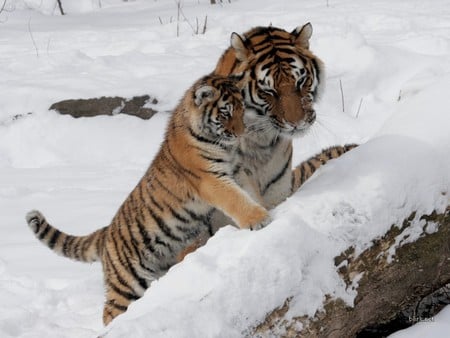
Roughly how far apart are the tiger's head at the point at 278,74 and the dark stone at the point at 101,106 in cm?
259

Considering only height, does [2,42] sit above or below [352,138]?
below

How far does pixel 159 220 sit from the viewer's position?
3215 millimetres

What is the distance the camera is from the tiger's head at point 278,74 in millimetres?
2928

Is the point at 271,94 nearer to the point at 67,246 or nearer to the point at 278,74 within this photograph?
the point at 278,74

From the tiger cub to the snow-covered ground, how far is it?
21cm

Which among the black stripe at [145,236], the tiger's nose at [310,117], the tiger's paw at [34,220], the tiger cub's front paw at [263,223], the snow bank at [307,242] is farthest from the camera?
the tiger's paw at [34,220]

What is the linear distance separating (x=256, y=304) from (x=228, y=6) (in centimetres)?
663

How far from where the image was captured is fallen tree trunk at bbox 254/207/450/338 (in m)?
2.23

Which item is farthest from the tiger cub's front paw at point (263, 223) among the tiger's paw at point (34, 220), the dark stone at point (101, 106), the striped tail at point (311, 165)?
the dark stone at point (101, 106)

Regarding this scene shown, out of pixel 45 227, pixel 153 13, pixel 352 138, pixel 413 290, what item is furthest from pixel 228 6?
pixel 413 290

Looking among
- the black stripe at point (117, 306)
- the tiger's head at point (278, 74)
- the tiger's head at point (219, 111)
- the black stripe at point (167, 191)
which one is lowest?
the black stripe at point (117, 306)

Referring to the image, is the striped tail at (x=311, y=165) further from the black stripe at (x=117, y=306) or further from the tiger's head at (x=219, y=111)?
the black stripe at (x=117, y=306)

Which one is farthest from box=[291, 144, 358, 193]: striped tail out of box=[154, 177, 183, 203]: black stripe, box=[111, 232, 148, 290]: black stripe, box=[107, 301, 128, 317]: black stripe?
box=[107, 301, 128, 317]: black stripe

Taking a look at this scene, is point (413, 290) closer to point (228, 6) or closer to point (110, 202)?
point (110, 202)
